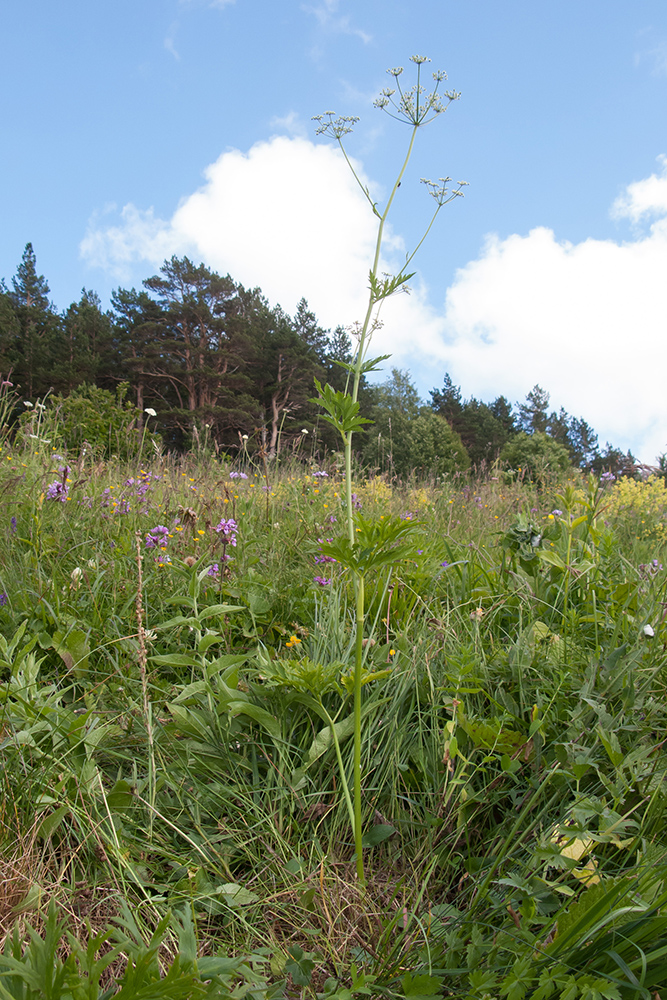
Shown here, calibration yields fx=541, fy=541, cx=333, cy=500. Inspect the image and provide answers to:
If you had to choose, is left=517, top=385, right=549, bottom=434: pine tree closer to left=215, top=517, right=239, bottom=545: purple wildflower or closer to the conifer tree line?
the conifer tree line

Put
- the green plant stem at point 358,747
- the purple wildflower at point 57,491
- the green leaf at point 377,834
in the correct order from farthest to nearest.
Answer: the purple wildflower at point 57,491
the green leaf at point 377,834
the green plant stem at point 358,747

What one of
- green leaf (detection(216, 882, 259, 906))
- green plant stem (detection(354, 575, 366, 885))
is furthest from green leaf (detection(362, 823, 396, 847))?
green leaf (detection(216, 882, 259, 906))

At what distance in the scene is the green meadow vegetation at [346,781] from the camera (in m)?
1.00

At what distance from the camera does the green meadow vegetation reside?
1002mm

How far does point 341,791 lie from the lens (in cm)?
144

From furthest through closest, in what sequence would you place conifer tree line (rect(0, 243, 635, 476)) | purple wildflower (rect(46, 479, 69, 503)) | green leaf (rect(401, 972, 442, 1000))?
conifer tree line (rect(0, 243, 635, 476)) < purple wildflower (rect(46, 479, 69, 503)) < green leaf (rect(401, 972, 442, 1000))

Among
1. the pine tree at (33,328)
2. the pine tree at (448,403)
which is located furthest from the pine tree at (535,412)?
the pine tree at (33,328)

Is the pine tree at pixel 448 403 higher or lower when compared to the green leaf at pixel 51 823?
higher

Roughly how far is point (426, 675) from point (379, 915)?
634 millimetres

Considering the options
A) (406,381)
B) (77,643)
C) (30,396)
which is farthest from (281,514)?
(406,381)

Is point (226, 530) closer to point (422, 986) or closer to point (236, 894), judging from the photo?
point (236, 894)

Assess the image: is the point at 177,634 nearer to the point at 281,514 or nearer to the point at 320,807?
the point at 320,807

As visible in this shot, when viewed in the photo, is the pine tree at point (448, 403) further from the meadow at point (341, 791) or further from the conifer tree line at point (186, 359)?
the meadow at point (341, 791)

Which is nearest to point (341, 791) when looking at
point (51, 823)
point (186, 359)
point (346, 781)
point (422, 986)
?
point (346, 781)
